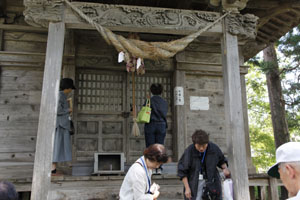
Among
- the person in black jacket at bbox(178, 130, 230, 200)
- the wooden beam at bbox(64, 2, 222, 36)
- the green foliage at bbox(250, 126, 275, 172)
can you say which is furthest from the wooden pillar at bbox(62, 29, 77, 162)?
the green foliage at bbox(250, 126, 275, 172)

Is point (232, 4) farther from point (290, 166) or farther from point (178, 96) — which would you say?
point (290, 166)

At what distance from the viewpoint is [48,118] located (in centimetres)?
409

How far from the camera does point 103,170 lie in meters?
5.84

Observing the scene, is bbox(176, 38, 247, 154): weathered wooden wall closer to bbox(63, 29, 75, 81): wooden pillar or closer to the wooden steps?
the wooden steps

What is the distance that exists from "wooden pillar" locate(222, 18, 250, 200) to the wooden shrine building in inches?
0.6

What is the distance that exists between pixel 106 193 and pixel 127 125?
2.19 meters

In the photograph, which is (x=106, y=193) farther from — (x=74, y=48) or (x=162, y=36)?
(x=162, y=36)

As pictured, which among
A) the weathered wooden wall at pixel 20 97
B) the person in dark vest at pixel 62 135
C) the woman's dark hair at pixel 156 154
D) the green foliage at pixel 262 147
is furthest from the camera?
A: the green foliage at pixel 262 147

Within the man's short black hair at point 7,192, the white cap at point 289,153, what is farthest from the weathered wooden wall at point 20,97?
the white cap at point 289,153

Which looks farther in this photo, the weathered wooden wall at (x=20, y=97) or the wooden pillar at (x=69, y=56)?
the wooden pillar at (x=69, y=56)

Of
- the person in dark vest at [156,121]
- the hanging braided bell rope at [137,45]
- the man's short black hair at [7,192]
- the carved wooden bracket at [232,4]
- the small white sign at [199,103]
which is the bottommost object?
the man's short black hair at [7,192]

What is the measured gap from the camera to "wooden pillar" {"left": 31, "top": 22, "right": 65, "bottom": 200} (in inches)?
151

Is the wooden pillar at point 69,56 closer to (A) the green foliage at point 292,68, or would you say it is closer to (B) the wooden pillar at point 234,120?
(B) the wooden pillar at point 234,120

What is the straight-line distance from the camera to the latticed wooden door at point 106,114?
21.3 ft
